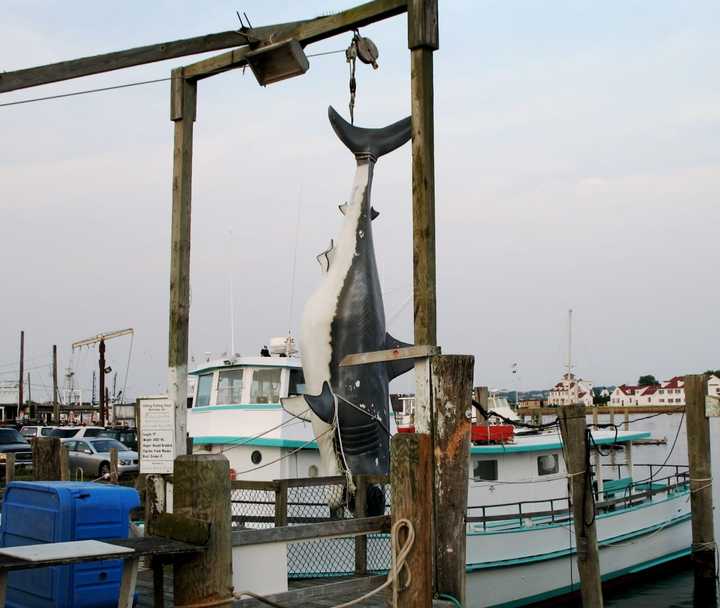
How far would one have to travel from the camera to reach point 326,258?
464 inches

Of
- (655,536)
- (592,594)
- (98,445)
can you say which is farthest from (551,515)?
(98,445)

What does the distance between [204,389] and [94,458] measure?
595 inches

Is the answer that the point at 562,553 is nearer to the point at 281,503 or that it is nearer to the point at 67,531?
the point at 281,503

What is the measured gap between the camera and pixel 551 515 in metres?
15.3

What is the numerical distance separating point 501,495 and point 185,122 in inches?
380

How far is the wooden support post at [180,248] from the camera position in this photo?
26.8ft

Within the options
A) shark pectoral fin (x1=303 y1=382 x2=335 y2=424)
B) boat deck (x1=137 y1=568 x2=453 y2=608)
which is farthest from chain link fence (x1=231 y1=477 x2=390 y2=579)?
shark pectoral fin (x1=303 y1=382 x2=335 y2=424)

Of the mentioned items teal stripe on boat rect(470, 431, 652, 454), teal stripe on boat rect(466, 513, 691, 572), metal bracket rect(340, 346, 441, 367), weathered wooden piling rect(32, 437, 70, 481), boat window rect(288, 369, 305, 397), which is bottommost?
teal stripe on boat rect(466, 513, 691, 572)

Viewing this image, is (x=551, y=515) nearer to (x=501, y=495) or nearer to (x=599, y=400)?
(x=501, y=495)

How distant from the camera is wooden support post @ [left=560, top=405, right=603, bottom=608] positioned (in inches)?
493

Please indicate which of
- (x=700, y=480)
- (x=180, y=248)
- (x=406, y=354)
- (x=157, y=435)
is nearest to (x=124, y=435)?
(x=700, y=480)

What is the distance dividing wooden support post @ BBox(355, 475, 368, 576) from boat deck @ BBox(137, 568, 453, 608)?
1.02ft

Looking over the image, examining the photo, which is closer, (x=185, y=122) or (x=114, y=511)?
(x=114, y=511)

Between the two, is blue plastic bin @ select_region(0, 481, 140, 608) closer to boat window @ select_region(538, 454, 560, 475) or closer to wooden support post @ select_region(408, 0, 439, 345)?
wooden support post @ select_region(408, 0, 439, 345)
